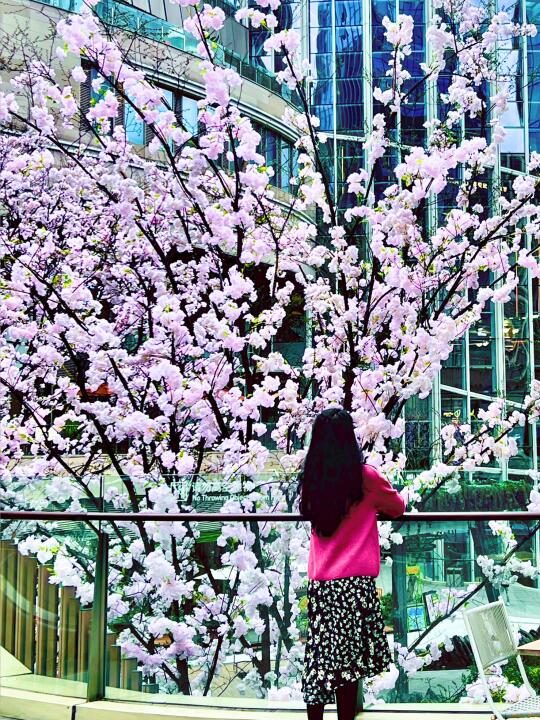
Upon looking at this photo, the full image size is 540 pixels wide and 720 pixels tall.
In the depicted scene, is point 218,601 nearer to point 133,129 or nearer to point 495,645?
point 495,645

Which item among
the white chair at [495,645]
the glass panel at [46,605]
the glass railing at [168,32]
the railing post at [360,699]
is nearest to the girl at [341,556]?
the white chair at [495,645]

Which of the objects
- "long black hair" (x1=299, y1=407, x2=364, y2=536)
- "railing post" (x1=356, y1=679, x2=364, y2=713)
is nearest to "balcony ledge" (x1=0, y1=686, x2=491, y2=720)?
"railing post" (x1=356, y1=679, x2=364, y2=713)

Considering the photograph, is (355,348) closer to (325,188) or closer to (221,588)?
(325,188)

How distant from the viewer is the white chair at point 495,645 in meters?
4.28

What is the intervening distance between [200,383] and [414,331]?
6.26 ft

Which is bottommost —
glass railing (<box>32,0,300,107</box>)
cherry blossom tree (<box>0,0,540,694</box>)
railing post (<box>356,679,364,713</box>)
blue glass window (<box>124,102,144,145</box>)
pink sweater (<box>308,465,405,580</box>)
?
railing post (<box>356,679,364,713</box>)

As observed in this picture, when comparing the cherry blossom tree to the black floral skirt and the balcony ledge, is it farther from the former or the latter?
the black floral skirt

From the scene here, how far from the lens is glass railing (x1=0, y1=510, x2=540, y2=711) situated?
494 centimetres

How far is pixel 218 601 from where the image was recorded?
220 inches

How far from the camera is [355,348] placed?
7.99 metres

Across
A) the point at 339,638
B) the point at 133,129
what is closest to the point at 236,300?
the point at 339,638

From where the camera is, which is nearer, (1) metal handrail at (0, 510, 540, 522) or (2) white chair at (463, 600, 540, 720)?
(2) white chair at (463, 600, 540, 720)

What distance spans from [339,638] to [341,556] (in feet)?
1.24

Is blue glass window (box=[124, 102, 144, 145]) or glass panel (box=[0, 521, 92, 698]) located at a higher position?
blue glass window (box=[124, 102, 144, 145])
